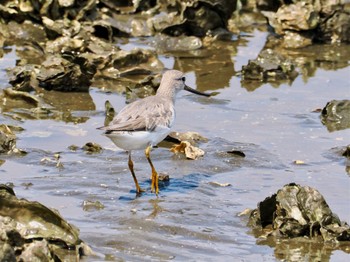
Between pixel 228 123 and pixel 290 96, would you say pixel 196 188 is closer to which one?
pixel 228 123

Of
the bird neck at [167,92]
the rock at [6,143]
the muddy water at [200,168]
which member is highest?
the bird neck at [167,92]

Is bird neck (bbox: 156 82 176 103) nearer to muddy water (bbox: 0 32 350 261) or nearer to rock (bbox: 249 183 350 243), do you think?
muddy water (bbox: 0 32 350 261)

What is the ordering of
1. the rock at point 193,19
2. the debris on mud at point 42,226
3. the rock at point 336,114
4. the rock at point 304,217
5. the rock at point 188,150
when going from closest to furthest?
the debris on mud at point 42,226
the rock at point 304,217
the rock at point 188,150
the rock at point 336,114
the rock at point 193,19

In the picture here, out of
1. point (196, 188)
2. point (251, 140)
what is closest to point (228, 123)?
point (251, 140)

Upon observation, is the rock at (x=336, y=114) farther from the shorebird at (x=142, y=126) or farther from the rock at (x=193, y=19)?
the rock at (x=193, y=19)

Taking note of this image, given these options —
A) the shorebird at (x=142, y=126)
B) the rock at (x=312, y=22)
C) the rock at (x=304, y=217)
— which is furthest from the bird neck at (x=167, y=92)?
the rock at (x=312, y=22)

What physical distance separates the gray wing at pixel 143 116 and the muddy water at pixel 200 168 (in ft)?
2.00

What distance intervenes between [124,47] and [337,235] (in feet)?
22.5

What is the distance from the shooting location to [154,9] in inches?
592

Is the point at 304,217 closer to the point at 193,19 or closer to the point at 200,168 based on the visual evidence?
the point at 200,168

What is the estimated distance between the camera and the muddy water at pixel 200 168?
7.23m

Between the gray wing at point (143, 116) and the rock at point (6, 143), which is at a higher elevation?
the gray wing at point (143, 116)

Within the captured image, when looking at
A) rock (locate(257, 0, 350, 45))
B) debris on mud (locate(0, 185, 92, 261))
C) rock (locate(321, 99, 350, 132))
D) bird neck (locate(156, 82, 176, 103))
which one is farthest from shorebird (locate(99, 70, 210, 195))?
rock (locate(257, 0, 350, 45))

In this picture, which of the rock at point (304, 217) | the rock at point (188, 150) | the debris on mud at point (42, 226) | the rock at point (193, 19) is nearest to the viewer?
the debris on mud at point (42, 226)
